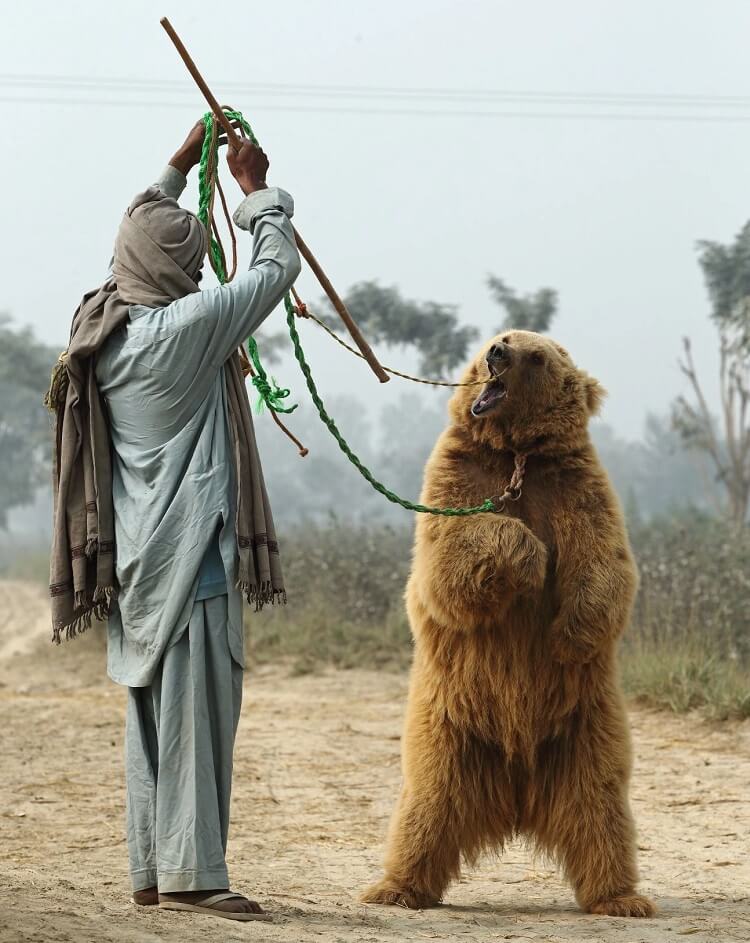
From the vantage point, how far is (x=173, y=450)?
4.18 m

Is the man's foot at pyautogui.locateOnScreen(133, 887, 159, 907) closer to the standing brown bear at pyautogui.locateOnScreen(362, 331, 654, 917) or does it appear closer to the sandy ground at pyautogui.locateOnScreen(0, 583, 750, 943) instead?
the sandy ground at pyautogui.locateOnScreen(0, 583, 750, 943)

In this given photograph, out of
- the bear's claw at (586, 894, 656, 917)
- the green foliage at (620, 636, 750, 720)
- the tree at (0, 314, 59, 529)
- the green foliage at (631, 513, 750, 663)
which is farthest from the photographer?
the tree at (0, 314, 59, 529)

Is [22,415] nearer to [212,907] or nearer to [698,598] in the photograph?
[698,598]

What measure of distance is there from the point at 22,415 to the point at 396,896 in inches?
1877

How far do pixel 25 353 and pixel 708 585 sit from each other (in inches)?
1493

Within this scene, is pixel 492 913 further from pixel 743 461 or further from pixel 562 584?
pixel 743 461

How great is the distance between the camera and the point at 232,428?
13.9 ft

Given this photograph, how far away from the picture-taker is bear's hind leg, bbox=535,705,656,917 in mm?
4605

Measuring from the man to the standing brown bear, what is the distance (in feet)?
2.57

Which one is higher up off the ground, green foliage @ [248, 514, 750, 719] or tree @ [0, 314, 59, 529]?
tree @ [0, 314, 59, 529]

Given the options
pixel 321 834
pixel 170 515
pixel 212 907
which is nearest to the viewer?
pixel 212 907

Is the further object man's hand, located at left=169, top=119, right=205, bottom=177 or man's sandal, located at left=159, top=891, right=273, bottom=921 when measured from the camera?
man's hand, located at left=169, top=119, right=205, bottom=177

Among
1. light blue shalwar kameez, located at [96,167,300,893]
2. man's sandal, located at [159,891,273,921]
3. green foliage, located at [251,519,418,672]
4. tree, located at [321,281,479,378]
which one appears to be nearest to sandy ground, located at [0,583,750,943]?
man's sandal, located at [159,891,273,921]

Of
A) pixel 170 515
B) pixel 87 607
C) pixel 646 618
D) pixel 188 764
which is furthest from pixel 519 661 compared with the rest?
pixel 646 618
